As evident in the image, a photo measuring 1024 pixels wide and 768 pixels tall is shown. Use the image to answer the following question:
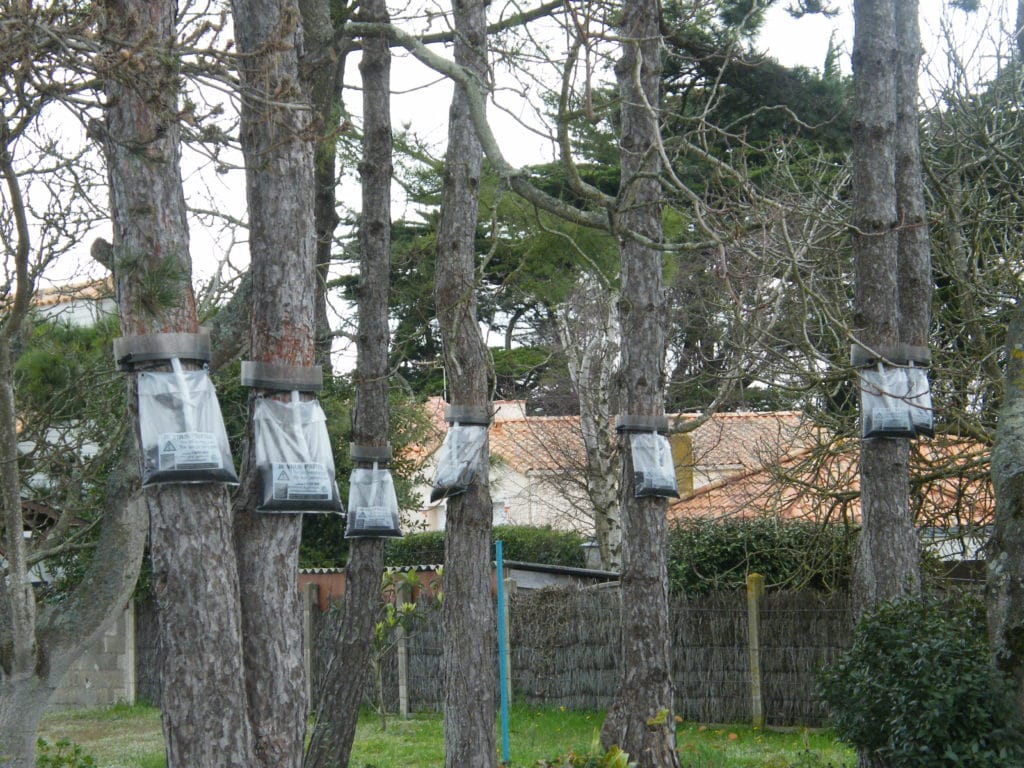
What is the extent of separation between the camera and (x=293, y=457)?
5.25 meters

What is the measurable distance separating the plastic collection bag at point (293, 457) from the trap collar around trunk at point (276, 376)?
0.19 ft

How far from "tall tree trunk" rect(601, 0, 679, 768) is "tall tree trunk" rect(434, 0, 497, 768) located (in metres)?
0.88

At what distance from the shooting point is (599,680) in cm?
1351

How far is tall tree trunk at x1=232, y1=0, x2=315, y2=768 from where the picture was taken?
199 inches

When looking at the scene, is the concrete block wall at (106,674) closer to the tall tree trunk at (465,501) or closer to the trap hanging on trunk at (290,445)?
the tall tree trunk at (465,501)

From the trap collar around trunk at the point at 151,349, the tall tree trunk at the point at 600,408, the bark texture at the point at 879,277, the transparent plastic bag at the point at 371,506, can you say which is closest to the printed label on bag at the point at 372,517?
the transparent plastic bag at the point at 371,506

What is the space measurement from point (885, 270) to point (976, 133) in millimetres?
3481

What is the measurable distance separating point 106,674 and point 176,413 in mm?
14984

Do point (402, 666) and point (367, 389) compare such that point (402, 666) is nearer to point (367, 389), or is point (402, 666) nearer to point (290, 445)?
point (367, 389)

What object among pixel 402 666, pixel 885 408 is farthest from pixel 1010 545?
pixel 402 666

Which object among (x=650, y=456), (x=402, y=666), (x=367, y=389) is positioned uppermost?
(x=367, y=389)

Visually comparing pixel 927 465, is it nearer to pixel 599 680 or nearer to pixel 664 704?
pixel 664 704

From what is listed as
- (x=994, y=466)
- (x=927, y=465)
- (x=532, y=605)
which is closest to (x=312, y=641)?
(x=532, y=605)

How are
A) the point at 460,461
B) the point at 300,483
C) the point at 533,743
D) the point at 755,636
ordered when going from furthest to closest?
the point at 755,636
the point at 533,743
the point at 460,461
the point at 300,483
